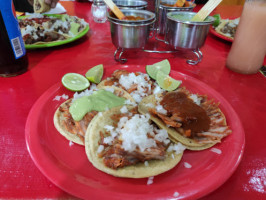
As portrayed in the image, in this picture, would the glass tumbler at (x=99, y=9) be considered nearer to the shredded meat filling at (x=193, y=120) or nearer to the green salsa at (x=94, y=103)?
the green salsa at (x=94, y=103)

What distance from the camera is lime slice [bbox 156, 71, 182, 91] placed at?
6.66 ft

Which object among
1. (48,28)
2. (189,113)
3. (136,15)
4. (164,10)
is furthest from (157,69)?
(48,28)

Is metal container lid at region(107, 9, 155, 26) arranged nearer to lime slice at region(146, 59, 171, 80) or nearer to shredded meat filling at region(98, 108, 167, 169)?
lime slice at region(146, 59, 171, 80)

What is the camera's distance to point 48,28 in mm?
3184

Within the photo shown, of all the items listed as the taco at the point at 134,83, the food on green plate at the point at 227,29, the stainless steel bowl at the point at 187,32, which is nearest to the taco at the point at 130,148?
the taco at the point at 134,83

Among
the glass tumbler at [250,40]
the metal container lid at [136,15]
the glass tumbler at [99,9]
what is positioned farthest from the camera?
the glass tumbler at [99,9]

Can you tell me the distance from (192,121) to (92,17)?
3768 millimetres

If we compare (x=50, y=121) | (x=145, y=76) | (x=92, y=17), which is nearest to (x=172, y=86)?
(x=145, y=76)

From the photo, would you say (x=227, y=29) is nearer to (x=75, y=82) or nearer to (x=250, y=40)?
(x=250, y=40)

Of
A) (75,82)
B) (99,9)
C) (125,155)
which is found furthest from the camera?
(99,9)

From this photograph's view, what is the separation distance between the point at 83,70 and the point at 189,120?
1.47m

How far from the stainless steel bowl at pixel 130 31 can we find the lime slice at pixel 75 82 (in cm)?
77

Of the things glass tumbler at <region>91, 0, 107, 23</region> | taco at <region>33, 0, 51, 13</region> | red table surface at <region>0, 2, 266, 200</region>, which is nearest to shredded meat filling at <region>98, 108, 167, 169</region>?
red table surface at <region>0, 2, 266, 200</region>

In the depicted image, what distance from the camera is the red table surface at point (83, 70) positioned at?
4.20 ft
